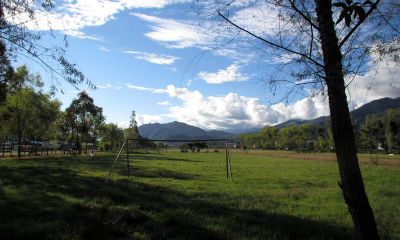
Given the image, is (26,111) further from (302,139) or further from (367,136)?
(302,139)

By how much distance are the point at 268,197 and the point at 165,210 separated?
222 inches

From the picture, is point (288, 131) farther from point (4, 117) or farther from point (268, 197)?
point (268, 197)

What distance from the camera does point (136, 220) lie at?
9.81 m

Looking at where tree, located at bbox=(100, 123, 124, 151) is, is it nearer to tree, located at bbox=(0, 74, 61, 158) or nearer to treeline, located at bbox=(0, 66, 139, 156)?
treeline, located at bbox=(0, 66, 139, 156)

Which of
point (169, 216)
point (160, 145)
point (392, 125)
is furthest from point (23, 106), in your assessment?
point (392, 125)

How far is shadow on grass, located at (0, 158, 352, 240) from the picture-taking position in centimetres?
873

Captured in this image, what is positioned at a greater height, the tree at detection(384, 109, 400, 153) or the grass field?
the tree at detection(384, 109, 400, 153)

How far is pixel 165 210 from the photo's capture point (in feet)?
37.5

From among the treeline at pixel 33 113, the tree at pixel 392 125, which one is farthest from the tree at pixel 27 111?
the tree at pixel 392 125

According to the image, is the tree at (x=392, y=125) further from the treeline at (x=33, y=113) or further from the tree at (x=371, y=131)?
the treeline at (x=33, y=113)

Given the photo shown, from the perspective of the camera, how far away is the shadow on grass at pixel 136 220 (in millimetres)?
8734

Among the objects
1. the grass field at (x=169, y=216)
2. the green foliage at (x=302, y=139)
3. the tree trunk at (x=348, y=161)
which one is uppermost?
the green foliage at (x=302, y=139)

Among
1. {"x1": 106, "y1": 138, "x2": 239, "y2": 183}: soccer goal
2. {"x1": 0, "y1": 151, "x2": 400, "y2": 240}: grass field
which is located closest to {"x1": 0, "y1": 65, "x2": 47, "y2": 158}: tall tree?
{"x1": 106, "y1": 138, "x2": 239, "y2": 183}: soccer goal

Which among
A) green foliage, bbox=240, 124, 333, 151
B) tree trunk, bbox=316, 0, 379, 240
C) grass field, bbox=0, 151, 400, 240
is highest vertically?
green foliage, bbox=240, 124, 333, 151
